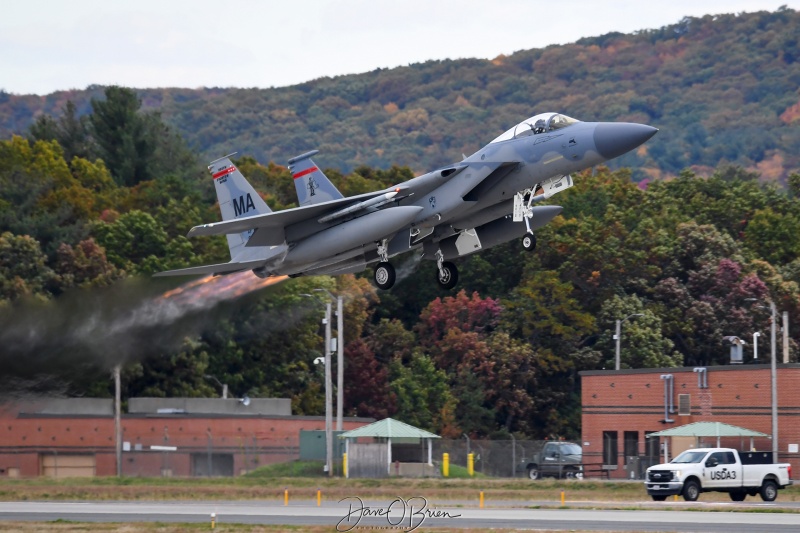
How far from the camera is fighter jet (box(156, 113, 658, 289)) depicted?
2780cm

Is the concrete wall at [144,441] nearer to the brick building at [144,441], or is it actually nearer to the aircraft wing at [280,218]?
the brick building at [144,441]

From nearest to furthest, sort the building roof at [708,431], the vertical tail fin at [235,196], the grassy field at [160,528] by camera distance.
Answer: the grassy field at [160,528], the vertical tail fin at [235,196], the building roof at [708,431]

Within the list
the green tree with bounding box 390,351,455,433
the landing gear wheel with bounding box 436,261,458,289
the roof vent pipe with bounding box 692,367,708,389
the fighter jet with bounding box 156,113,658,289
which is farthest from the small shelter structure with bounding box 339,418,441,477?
the landing gear wheel with bounding box 436,261,458,289

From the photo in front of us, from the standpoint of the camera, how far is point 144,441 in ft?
165

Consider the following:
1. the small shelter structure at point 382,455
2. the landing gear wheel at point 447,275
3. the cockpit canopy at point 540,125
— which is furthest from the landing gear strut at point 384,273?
the small shelter structure at point 382,455

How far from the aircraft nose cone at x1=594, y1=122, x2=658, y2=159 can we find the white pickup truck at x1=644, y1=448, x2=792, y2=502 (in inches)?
453

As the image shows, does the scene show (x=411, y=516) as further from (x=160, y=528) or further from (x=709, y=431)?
(x=709, y=431)

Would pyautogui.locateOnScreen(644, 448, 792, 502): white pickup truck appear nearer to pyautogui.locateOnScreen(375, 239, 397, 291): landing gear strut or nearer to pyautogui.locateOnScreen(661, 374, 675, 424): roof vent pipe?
pyautogui.locateOnScreen(375, 239, 397, 291): landing gear strut

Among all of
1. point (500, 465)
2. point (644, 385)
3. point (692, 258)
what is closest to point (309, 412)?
point (500, 465)

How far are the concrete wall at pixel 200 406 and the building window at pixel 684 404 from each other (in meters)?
17.8

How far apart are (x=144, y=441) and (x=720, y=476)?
24706mm

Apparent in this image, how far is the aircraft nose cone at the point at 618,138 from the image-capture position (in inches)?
1070

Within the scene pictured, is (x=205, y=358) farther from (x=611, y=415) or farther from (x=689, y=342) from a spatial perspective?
(x=689, y=342)

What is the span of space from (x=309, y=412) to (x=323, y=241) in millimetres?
37014
